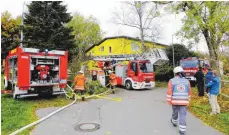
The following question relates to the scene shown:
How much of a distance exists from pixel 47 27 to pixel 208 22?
39.4ft

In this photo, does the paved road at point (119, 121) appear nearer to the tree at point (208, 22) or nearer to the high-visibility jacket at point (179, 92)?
the high-visibility jacket at point (179, 92)

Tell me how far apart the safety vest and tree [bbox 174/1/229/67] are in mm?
6929

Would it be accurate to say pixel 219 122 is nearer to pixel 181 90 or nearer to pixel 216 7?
pixel 181 90

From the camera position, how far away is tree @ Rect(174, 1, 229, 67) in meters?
14.8

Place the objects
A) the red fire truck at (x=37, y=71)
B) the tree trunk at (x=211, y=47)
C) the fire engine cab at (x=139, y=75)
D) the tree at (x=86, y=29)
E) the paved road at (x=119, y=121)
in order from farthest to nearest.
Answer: the tree at (x=86, y=29), the fire engine cab at (x=139, y=75), the tree trunk at (x=211, y=47), the red fire truck at (x=37, y=71), the paved road at (x=119, y=121)

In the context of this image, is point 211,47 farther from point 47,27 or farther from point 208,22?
point 47,27

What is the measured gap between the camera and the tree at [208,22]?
14.8m

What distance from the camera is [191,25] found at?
1777cm

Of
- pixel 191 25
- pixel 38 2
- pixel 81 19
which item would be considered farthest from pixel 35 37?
pixel 81 19

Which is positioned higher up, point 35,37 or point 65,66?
point 35,37

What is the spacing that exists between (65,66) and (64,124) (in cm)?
572

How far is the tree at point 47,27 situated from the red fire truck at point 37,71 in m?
5.17

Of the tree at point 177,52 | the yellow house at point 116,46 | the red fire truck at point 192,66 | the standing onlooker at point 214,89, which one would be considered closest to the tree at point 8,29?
the yellow house at point 116,46

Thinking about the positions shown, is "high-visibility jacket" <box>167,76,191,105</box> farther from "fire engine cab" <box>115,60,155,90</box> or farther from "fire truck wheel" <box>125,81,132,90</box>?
"fire truck wheel" <box>125,81,132,90</box>
